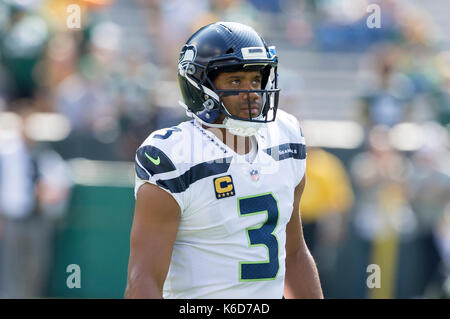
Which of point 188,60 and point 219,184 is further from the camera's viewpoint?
point 188,60

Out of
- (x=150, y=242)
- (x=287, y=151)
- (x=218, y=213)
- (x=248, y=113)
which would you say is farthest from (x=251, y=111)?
(x=150, y=242)

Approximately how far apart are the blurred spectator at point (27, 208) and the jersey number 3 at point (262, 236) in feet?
13.8

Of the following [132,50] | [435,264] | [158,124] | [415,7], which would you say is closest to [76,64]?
[132,50]

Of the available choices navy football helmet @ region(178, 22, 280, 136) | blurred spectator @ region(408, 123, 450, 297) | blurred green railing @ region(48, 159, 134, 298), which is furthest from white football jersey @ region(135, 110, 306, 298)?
blurred spectator @ region(408, 123, 450, 297)

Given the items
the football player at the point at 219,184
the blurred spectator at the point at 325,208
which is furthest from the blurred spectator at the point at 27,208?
the football player at the point at 219,184

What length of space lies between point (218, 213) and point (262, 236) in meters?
0.20

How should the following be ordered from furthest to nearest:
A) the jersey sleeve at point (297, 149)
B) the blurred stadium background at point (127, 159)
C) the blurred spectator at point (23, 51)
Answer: the blurred spectator at point (23, 51) → the blurred stadium background at point (127, 159) → the jersey sleeve at point (297, 149)

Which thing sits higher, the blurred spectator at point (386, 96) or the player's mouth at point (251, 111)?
the player's mouth at point (251, 111)

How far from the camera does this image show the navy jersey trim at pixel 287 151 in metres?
3.11

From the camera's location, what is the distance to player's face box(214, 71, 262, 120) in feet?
9.91

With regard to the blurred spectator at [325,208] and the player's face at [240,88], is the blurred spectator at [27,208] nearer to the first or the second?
the blurred spectator at [325,208]

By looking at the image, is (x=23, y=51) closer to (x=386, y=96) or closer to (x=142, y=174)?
(x=386, y=96)

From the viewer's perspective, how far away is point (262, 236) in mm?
2986

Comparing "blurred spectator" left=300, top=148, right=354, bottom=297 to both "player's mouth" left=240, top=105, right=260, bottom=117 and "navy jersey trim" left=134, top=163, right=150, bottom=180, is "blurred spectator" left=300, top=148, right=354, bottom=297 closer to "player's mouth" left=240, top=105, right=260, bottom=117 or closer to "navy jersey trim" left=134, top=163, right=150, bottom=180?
"player's mouth" left=240, top=105, right=260, bottom=117
